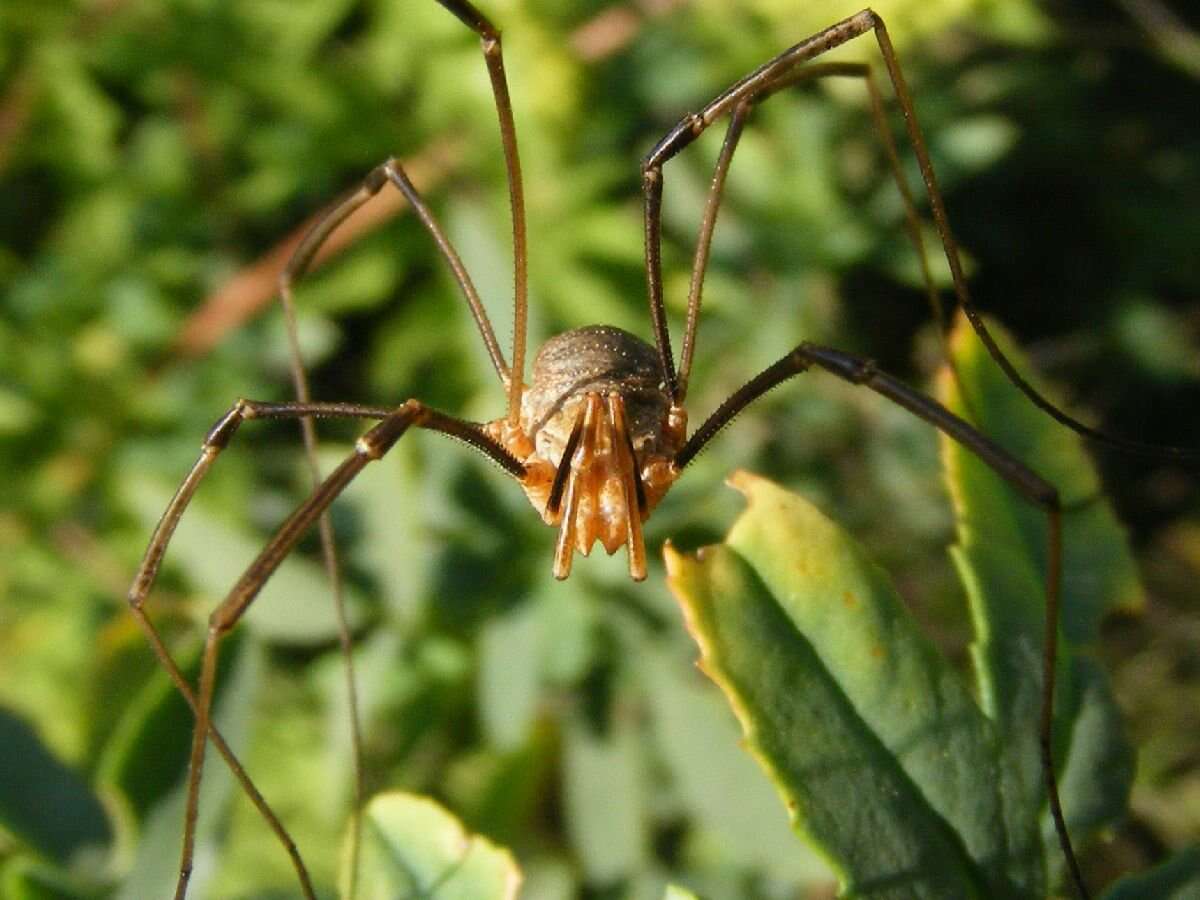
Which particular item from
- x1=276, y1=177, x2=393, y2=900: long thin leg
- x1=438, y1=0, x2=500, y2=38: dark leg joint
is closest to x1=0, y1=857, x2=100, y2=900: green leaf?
x1=276, y1=177, x2=393, y2=900: long thin leg

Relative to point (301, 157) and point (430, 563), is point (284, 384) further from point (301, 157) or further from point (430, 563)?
point (430, 563)

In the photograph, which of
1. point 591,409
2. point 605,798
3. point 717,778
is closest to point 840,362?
point 591,409

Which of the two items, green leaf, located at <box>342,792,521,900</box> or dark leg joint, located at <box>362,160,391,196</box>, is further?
dark leg joint, located at <box>362,160,391,196</box>

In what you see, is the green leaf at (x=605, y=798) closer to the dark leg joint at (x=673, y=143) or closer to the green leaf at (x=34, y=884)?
the dark leg joint at (x=673, y=143)

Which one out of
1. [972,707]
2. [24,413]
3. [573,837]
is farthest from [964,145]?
[24,413]

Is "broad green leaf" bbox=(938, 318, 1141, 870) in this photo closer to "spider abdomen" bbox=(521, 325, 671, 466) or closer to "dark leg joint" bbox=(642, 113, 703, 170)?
"spider abdomen" bbox=(521, 325, 671, 466)

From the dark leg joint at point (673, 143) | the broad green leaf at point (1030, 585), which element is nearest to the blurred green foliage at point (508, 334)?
the dark leg joint at point (673, 143)

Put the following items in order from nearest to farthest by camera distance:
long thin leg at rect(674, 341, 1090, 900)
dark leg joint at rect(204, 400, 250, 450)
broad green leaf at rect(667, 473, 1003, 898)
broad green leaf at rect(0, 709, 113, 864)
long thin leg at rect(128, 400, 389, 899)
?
1. broad green leaf at rect(667, 473, 1003, 898)
2. long thin leg at rect(674, 341, 1090, 900)
3. broad green leaf at rect(0, 709, 113, 864)
4. long thin leg at rect(128, 400, 389, 899)
5. dark leg joint at rect(204, 400, 250, 450)
